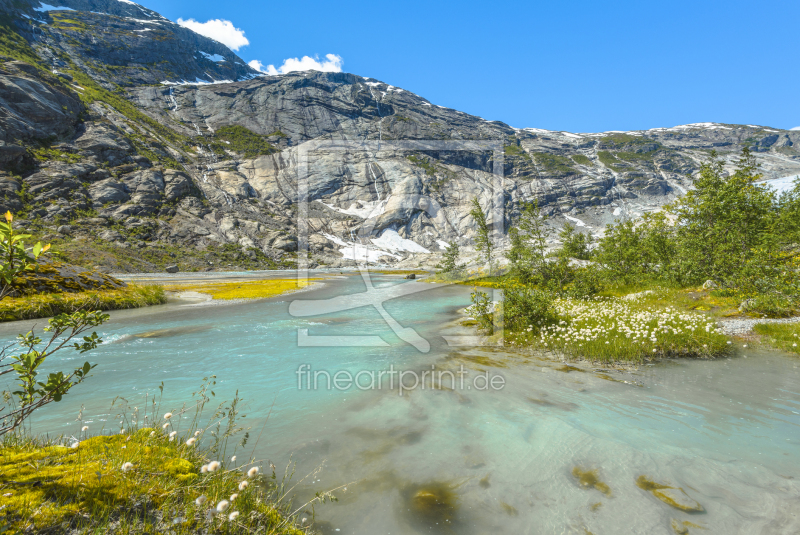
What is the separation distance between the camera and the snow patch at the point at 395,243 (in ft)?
515

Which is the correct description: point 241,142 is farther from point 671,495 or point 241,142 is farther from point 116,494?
point 671,495

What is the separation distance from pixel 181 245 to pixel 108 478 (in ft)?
386

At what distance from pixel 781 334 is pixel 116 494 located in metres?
17.6

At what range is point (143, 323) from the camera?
61.1ft

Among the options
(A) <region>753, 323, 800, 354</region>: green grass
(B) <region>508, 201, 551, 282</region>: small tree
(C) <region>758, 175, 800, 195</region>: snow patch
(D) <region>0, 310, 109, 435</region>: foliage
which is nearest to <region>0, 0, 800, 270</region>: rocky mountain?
(C) <region>758, 175, 800, 195</region>: snow patch

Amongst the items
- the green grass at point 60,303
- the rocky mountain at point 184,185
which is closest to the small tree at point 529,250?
the green grass at point 60,303

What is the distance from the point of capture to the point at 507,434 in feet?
21.2

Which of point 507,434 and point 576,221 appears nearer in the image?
point 507,434

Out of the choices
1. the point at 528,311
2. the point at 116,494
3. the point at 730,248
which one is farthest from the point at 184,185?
the point at 730,248

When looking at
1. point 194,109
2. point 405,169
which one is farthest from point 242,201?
point 194,109

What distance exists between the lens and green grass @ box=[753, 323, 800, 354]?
10.5m

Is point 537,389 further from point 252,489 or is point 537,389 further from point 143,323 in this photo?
point 143,323

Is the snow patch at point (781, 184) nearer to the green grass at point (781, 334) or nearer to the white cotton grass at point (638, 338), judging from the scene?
the green grass at point (781, 334)

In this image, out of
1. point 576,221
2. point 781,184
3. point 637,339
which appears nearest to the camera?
point 637,339
